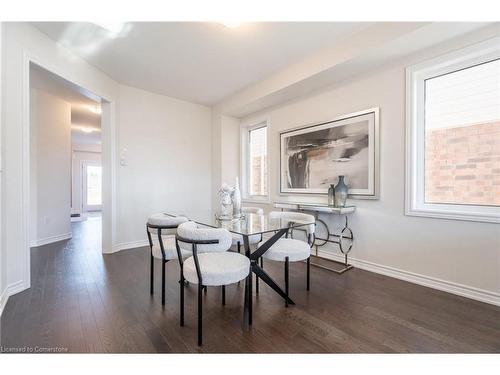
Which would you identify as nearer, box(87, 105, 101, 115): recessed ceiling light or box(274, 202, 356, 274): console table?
box(274, 202, 356, 274): console table

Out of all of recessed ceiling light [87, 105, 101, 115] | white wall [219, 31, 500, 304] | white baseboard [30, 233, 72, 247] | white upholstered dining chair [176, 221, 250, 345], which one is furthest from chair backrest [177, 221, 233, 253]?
recessed ceiling light [87, 105, 101, 115]

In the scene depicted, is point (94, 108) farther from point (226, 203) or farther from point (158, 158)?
point (226, 203)

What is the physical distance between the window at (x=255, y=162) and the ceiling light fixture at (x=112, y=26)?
2.58 m

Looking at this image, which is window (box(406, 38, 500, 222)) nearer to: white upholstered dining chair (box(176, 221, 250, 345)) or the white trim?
white upholstered dining chair (box(176, 221, 250, 345))

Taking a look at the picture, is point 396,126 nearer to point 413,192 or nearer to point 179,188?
point 413,192

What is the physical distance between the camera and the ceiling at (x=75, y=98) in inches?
113

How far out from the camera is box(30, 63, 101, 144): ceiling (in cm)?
287

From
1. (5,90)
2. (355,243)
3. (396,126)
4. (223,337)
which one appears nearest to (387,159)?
(396,126)

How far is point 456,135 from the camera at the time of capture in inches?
90.9

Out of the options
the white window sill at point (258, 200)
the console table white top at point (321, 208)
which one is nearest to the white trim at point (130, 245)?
the white window sill at point (258, 200)

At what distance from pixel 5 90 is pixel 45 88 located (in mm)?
2291

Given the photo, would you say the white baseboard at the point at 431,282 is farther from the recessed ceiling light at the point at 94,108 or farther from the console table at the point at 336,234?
the recessed ceiling light at the point at 94,108

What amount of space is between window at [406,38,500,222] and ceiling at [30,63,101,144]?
404 cm

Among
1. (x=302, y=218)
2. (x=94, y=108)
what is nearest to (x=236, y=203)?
(x=302, y=218)
